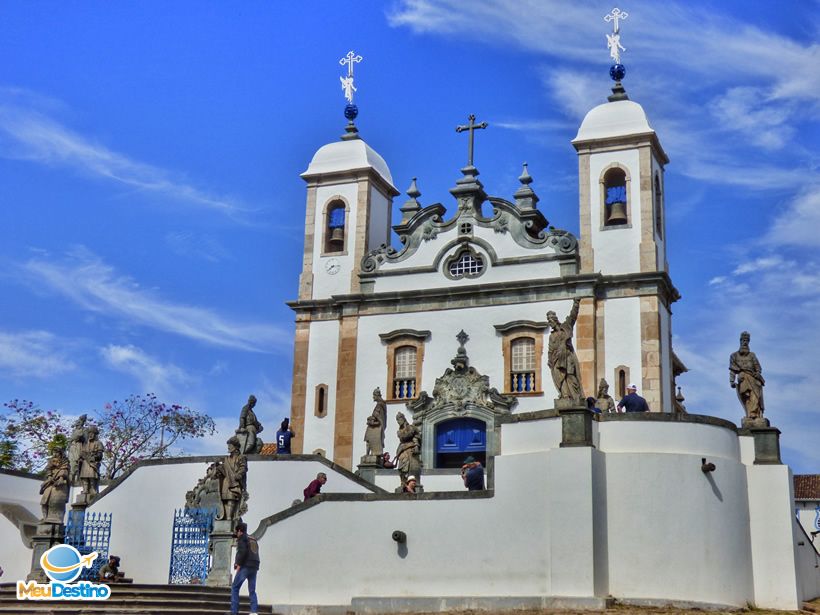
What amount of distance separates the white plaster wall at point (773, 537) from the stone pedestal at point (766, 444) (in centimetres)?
19

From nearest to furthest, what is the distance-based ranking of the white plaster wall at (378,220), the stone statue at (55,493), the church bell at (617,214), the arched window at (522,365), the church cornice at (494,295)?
1. the stone statue at (55,493)
2. the church cornice at (494,295)
3. the arched window at (522,365)
4. the church bell at (617,214)
5. the white plaster wall at (378,220)

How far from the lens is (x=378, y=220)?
33.7 metres

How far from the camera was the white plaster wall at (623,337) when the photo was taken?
27938mm

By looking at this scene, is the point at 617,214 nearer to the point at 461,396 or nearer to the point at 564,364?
the point at 461,396

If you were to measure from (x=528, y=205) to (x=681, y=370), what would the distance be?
6802 mm

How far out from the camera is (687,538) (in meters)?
18.5

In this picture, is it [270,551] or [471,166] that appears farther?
[471,166]

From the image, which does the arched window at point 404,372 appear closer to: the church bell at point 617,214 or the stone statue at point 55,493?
the church bell at point 617,214

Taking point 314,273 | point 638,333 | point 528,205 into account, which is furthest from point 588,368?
point 314,273

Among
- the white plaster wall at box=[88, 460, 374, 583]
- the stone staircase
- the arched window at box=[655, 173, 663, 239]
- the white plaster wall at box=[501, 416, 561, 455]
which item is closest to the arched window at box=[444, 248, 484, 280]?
the arched window at box=[655, 173, 663, 239]

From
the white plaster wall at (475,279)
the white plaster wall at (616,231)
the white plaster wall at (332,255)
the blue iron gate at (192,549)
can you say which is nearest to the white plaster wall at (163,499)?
the blue iron gate at (192,549)

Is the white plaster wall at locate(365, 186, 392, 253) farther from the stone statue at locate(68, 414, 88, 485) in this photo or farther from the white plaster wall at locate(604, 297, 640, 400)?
the stone statue at locate(68, 414, 88, 485)

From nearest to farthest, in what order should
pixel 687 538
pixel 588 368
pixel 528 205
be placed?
pixel 687 538 < pixel 588 368 < pixel 528 205

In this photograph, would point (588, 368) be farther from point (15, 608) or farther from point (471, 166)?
point (15, 608)
